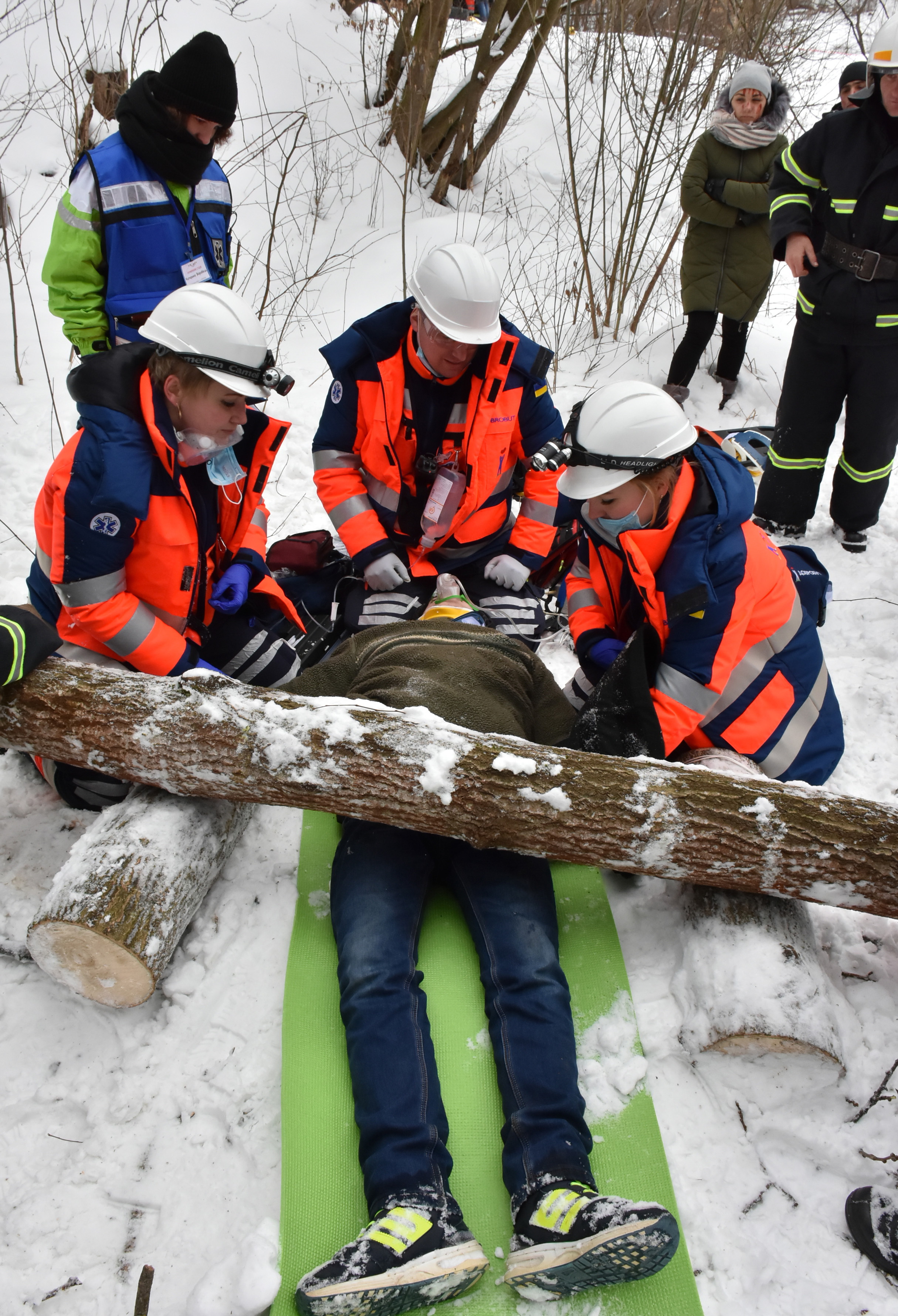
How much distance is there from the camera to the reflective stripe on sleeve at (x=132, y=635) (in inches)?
101

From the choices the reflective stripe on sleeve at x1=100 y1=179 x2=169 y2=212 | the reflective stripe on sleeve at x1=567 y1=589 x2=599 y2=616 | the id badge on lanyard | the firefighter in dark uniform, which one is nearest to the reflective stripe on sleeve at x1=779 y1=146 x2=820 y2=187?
the firefighter in dark uniform

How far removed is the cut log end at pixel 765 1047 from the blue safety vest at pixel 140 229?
309 cm

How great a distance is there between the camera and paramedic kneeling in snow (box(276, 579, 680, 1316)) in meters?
1.59

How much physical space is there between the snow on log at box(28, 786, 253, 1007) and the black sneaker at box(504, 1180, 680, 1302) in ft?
3.44

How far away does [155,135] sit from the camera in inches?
125

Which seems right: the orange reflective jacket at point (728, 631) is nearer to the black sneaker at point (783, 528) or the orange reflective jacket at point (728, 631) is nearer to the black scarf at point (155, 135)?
the black sneaker at point (783, 528)

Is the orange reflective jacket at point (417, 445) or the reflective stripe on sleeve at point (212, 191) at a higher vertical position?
the reflective stripe on sleeve at point (212, 191)

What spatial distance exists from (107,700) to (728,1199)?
199 cm

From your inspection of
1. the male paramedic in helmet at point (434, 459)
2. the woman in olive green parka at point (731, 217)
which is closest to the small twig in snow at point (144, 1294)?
the male paramedic in helmet at point (434, 459)

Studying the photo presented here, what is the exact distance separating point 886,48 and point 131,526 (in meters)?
3.38

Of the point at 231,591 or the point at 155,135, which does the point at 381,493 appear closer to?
the point at 231,591

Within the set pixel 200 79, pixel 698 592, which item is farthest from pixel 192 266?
pixel 698 592

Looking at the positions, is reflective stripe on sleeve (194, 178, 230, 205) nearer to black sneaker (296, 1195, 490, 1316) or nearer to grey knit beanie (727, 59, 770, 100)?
grey knit beanie (727, 59, 770, 100)

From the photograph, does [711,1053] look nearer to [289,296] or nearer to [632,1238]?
[632,1238]
